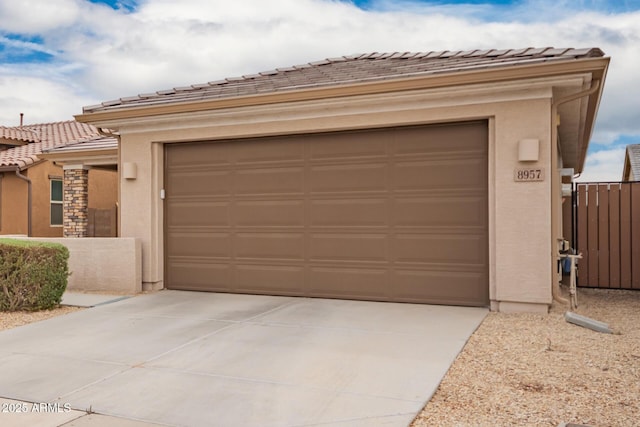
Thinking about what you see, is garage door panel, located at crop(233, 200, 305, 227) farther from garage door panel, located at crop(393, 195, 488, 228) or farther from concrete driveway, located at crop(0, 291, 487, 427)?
garage door panel, located at crop(393, 195, 488, 228)

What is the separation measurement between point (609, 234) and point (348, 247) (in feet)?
17.6

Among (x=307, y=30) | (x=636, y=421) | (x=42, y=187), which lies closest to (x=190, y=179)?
(x=307, y=30)

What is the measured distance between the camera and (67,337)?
6238 millimetres

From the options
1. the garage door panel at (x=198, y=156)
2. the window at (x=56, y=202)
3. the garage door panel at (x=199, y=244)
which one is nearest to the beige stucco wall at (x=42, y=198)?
the window at (x=56, y=202)

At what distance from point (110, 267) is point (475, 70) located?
6852 millimetres

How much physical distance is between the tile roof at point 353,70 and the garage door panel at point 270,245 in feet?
7.69

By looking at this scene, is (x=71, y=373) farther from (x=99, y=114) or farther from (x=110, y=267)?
(x=99, y=114)

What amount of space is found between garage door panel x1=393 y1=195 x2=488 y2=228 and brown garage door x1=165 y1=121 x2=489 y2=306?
1cm

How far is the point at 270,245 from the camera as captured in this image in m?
8.90

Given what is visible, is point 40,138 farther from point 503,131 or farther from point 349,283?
point 503,131

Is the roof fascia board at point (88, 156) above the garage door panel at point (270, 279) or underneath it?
above

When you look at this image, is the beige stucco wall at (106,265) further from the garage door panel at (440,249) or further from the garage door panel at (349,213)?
the garage door panel at (440,249)

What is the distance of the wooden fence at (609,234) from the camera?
9.97 m

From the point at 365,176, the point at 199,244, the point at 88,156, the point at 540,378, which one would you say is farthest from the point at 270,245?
the point at 88,156
